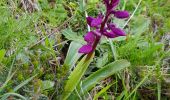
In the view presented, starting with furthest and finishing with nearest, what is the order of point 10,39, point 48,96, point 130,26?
point 130,26 < point 10,39 < point 48,96

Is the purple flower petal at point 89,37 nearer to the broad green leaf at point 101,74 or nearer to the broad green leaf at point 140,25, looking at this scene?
the broad green leaf at point 101,74

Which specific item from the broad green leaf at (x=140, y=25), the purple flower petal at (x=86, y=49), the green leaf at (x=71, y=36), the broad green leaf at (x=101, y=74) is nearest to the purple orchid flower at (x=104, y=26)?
the purple flower petal at (x=86, y=49)

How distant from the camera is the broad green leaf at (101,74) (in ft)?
5.11

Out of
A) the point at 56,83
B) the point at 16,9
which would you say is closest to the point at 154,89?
the point at 56,83

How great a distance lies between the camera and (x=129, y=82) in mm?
1713

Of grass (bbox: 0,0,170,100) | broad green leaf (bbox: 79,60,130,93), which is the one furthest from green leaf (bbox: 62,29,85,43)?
broad green leaf (bbox: 79,60,130,93)

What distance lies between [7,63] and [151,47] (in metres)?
0.66

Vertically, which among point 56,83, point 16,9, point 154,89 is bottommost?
point 154,89

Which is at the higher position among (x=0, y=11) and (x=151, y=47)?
(x=0, y=11)

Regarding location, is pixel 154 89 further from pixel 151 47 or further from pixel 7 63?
pixel 7 63

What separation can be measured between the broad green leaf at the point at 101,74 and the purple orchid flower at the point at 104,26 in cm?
14

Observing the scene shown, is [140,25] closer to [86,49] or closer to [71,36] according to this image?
[71,36]

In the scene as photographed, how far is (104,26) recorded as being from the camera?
141cm

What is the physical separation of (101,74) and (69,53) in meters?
0.20
